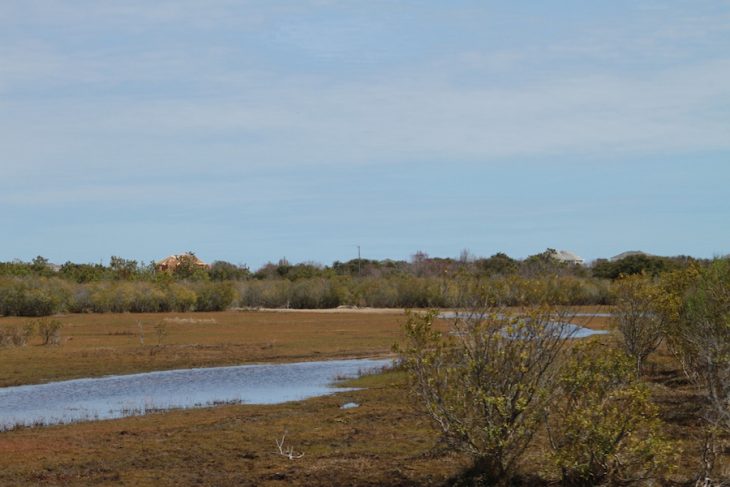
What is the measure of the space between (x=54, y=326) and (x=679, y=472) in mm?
41411

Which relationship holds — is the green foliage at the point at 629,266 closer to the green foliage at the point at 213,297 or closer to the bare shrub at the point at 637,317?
the green foliage at the point at 213,297

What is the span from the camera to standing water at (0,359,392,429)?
86.3ft

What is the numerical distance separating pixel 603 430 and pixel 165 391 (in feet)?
70.5

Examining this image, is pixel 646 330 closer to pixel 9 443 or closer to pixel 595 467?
pixel 595 467

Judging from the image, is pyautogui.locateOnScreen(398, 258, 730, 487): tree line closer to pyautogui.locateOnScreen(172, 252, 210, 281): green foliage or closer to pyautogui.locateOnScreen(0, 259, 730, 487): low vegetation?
pyautogui.locateOnScreen(0, 259, 730, 487): low vegetation

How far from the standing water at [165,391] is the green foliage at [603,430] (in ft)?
49.3

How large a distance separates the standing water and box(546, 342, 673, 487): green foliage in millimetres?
15019

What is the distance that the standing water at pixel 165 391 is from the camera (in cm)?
2630

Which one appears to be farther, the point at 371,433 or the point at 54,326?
the point at 54,326

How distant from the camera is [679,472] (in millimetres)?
14539

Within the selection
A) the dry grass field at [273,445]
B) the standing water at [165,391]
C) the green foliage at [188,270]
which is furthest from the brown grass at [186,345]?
the green foliage at [188,270]

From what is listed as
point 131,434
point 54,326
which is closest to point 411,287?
point 54,326

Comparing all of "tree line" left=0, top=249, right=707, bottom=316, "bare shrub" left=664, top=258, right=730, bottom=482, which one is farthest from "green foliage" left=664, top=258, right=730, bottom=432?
"tree line" left=0, top=249, right=707, bottom=316

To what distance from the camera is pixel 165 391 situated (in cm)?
3175
